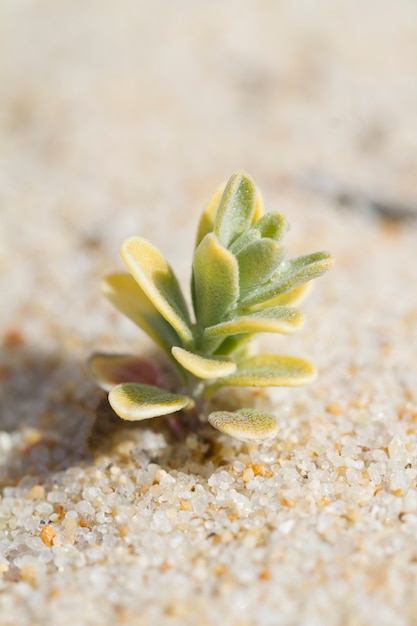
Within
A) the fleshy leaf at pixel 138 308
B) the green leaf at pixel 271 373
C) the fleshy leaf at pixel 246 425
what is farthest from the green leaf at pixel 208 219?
the fleshy leaf at pixel 246 425

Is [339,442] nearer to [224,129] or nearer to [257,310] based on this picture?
[257,310]

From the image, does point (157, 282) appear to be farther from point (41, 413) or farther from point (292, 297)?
point (41, 413)

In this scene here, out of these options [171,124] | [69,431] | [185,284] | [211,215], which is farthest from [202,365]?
[171,124]

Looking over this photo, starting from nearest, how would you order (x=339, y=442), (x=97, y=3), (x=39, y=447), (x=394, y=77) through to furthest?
(x=339, y=442), (x=39, y=447), (x=394, y=77), (x=97, y=3)

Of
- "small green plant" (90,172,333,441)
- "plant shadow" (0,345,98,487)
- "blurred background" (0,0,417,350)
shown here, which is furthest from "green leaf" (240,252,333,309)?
"blurred background" (0,0,417,350)

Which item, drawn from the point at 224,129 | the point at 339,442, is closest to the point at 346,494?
the point at 339,442

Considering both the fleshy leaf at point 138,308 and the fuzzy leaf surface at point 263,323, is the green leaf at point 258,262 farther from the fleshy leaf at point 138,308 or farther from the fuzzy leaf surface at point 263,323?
the fleshy leaf at point 138,308
